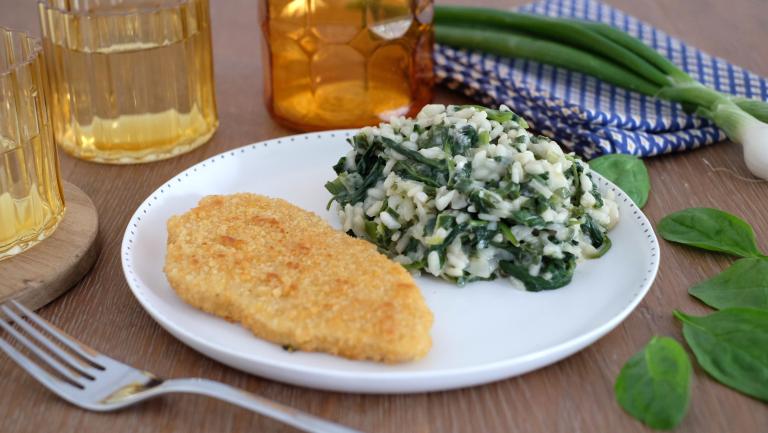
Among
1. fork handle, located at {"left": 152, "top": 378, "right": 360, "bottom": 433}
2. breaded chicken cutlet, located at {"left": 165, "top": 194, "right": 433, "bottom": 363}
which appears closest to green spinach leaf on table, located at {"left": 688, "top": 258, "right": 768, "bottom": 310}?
breaded chicken cutlet, located at {"left": 165, "top": 194, "right": 433, "bottom": 363}

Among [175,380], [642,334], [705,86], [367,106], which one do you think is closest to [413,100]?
[367,106]

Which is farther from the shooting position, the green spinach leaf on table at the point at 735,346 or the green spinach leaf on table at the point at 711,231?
the green spinach leaf on table at the point at 711,231

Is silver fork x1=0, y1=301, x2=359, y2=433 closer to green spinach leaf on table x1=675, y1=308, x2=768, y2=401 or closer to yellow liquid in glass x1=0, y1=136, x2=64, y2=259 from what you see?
→ yellow liquid in glass x1=0, y1=136, x2=64, y2=259

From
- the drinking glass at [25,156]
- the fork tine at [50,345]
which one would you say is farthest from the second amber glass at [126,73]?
the fork tine at [50,345]

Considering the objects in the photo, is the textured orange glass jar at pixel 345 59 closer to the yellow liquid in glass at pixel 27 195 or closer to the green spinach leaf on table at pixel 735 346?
the yellow liquid in glass at pixel 27 195

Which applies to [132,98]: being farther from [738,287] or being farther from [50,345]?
[738,287]

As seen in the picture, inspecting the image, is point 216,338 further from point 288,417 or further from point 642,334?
point 642,334

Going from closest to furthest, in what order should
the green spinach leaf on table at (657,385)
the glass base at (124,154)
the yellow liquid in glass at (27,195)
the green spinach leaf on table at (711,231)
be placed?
the green spinach leaf on table at (657,385) → the yellow liquid in glass at (27,195) → the green spinach leaf on table at (711,231) → the glass base at (124,154)
